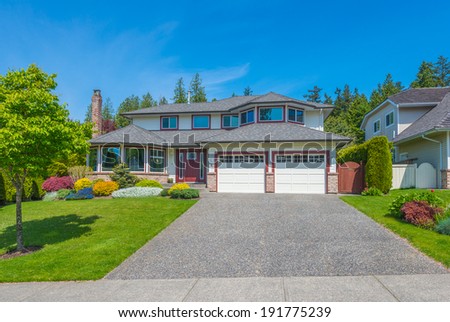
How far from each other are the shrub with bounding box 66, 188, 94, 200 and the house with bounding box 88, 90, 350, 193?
3.59 meters

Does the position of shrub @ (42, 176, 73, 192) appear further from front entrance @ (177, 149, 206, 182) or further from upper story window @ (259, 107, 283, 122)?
upper story window @ (259, 107, 283, 122)

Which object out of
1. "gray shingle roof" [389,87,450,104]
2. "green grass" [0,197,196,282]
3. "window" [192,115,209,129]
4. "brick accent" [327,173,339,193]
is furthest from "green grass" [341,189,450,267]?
"window" [192,115,209,129]

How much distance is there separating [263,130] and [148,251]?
13780 millimetres

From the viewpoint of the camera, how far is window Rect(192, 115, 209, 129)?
83.7 ft

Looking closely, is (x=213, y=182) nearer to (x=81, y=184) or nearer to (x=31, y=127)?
(x=81, y=184)

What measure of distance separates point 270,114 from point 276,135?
12.2 feet

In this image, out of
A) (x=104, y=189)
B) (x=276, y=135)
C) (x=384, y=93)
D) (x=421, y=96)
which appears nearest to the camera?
(x=104, y=189)

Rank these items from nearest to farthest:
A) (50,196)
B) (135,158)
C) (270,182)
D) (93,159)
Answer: (50,196) < (270,182) < (135,158) < (93,159)

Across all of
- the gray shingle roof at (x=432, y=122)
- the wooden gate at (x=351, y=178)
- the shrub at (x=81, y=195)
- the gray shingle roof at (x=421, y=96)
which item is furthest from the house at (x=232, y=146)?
the gray shingle roof at (x=421, y=96)

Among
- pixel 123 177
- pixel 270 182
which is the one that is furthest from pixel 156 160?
pixel 270 182

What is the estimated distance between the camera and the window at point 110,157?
21.1 m

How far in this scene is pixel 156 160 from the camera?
888 inches

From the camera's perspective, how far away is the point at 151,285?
19.3 ft
